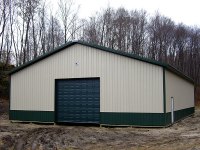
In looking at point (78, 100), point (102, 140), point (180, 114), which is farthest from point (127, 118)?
point (180, 114)

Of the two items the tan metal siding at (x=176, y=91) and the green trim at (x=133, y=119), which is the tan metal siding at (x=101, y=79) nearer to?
the green trim at (x=133, y=119)

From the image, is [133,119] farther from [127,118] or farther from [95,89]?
[95,89]

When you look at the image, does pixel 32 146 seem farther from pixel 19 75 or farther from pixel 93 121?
pixel 19 75

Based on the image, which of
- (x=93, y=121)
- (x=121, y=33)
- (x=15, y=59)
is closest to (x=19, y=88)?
(x=93, y=121)

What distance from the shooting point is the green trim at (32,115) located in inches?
854

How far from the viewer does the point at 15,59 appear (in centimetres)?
4625

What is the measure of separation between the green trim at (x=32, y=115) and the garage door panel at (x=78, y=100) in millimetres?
587

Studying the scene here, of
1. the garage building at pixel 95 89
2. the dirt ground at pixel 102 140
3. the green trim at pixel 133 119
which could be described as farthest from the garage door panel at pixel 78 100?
the dirt ground at pixel 102 140

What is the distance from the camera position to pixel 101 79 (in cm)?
1986

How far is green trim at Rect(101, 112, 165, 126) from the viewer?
18.2 meters

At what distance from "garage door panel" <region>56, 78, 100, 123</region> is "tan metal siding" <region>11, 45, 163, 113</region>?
1.31ft

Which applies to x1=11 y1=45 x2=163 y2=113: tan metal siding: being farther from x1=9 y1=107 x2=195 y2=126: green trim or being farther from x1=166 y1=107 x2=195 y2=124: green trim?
x1=166 y1=107 x2=195 y2=124: green trim

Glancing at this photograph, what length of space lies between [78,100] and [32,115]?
3.70 meters

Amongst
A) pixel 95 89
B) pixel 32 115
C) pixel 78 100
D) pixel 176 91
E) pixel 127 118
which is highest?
pixel 95 89
